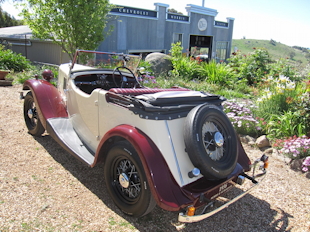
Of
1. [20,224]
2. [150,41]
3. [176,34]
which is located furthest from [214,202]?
[176,34]

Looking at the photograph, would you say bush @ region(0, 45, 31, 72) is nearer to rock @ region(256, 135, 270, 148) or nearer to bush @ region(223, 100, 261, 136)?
bush @ region(223, 100, 261, 136)

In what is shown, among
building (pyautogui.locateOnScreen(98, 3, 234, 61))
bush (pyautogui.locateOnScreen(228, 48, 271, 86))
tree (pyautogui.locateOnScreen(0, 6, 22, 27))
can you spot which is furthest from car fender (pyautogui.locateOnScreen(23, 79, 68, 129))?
tree (pyautogui.locateOnScreen(0, 6, 22, 27))

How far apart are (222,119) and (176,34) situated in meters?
17.1

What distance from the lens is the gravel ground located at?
105 inches

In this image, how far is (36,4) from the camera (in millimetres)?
9227

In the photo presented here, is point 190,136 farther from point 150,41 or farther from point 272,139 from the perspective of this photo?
point 150,41

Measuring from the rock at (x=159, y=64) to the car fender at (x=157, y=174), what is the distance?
7.92m

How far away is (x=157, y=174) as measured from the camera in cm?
238

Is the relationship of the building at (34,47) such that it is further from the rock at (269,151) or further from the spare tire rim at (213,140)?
the spare tire rim at (213,140)

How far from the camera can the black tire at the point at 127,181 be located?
98.5 inches

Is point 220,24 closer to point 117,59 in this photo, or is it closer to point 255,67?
point 255,67

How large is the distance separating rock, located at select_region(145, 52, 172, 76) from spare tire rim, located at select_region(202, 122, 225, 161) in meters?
7.65

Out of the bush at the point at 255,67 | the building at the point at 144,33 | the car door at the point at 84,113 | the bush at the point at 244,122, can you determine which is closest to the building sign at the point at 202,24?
the building at the point at 144,33

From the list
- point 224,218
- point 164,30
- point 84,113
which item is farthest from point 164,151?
point 164,30
